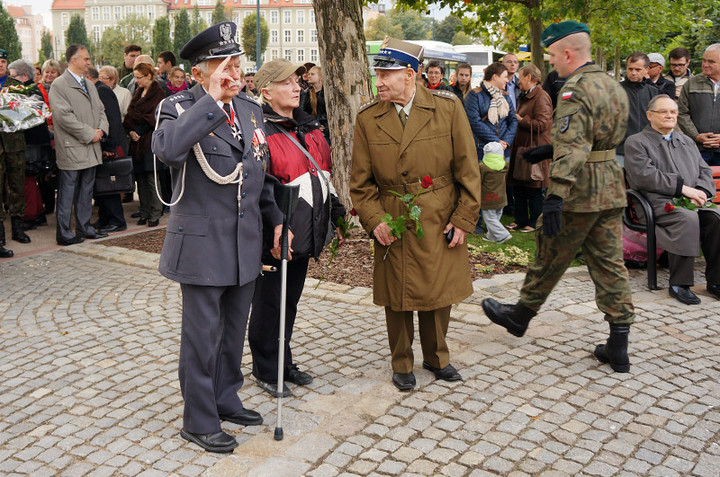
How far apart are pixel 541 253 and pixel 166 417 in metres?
2.77

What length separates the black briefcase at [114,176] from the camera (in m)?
9.75

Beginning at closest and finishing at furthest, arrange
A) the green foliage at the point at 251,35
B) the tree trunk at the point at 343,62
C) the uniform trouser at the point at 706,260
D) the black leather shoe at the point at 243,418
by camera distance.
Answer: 1. the black leather shoe at the point at 243,418
2. the uniform trouser at the point at 706,260
3. the tree trunk at the point at 343,62
4. the green foliage at the point at 251,35

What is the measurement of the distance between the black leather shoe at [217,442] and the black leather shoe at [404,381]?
47.6 inches

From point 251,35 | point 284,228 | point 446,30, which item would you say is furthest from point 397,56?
point 446,30

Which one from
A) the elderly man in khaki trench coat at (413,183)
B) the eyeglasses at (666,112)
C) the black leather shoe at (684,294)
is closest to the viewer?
the elderly man in khaki trench coat at (413,183)

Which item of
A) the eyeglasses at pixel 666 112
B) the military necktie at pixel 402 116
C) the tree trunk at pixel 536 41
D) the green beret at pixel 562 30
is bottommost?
the eyeglasses at pixel 666 112

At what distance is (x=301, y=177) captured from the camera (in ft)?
15.0

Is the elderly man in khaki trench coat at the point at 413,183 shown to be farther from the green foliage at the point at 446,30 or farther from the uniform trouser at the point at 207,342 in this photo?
the green foliage at the point at 446,30

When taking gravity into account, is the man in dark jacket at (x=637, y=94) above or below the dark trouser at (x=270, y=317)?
above

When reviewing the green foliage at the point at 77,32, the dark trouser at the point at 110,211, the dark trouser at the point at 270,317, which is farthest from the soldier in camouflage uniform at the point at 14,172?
the green foliage at the point at 77,32

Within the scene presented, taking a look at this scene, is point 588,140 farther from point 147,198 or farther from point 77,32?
point 77,32

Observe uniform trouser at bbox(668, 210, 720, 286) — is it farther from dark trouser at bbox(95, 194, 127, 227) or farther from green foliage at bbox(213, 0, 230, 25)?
green foliage at bbox(213, 0, 230, 25)

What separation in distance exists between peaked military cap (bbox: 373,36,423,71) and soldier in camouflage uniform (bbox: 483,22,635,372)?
3.61ft

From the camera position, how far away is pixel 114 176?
9.84 meters
